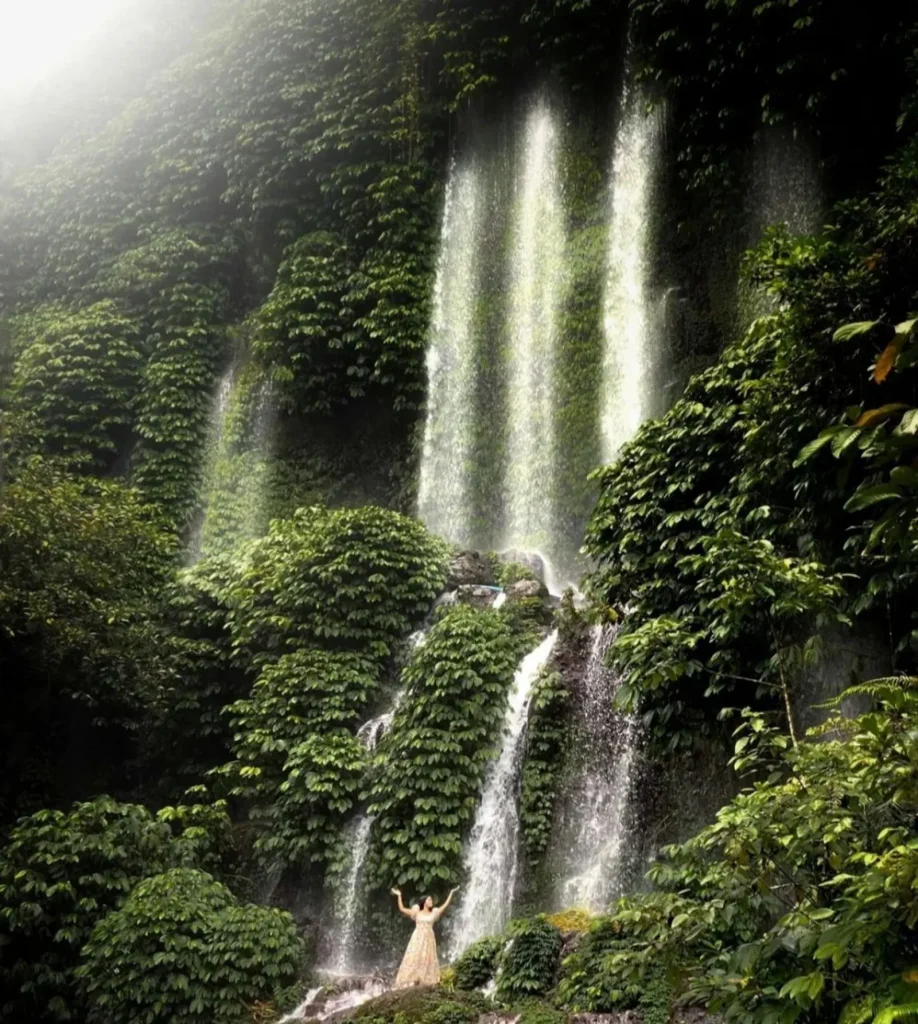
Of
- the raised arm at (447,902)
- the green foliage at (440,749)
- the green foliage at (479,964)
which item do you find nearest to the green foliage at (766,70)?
the green foliage at (440,749)

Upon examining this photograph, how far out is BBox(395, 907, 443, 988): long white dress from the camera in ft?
24.3

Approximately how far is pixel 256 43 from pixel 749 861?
20448 millimetres

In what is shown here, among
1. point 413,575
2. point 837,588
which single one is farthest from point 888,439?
point 413,575

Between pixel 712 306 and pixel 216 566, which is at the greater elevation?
pixel 712 306

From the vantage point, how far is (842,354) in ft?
17.3

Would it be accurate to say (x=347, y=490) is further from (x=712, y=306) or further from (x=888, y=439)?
(x=888, y=439)

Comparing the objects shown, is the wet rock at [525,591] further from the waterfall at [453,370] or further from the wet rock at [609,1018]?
the wet rock at [609,1018]

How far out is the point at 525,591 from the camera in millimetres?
11312

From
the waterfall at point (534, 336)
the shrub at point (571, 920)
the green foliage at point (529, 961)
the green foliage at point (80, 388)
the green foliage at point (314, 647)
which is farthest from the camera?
the green foliage at point (80, 388)

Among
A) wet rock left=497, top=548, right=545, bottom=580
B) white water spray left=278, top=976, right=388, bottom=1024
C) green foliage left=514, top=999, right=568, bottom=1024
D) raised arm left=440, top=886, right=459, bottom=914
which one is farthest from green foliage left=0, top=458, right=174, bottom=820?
green foliage left=514, top=999, right=568, bottom=1024

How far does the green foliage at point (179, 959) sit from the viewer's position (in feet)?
24.8

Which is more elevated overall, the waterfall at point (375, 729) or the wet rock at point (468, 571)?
the wet rock at point (468, 571)

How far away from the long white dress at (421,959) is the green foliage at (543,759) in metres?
1.29

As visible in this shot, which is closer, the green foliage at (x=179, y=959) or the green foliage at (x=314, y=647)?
the green foliage at (x=179, y=959)
